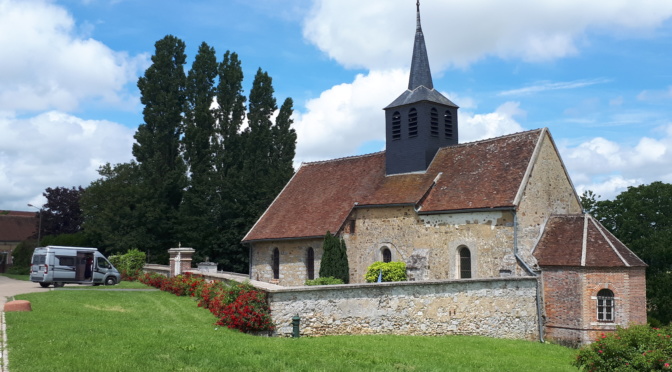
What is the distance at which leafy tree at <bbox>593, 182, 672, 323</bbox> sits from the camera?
121 ft

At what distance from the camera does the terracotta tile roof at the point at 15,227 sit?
244 feet

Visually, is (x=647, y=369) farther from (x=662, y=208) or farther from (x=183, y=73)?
(x=183, y=73)

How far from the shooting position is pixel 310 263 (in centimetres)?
2969

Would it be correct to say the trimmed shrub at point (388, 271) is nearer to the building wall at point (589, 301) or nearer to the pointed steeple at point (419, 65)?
the building wall at point (589, 301)

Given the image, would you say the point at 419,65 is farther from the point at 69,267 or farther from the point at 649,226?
the point at 649,226

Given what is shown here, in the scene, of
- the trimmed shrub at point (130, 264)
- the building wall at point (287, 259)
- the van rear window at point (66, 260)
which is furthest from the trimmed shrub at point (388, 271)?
the trimmed shrub at point (130, 264)

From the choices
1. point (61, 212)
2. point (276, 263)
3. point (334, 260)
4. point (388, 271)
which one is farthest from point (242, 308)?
point (61, 212)

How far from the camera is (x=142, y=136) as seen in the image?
4294cm

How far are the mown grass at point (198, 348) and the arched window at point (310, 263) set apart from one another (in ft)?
38.0

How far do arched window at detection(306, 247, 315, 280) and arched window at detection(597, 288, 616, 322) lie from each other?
45.4ft

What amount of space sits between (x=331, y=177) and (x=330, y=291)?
16.9m

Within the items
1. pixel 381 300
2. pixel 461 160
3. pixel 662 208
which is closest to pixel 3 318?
pixel 381 300

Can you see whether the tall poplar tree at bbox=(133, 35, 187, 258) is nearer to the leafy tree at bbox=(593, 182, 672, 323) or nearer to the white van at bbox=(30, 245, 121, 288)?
the white van at bbox=(30, 245, 121, 288)

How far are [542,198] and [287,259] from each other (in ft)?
45.2
